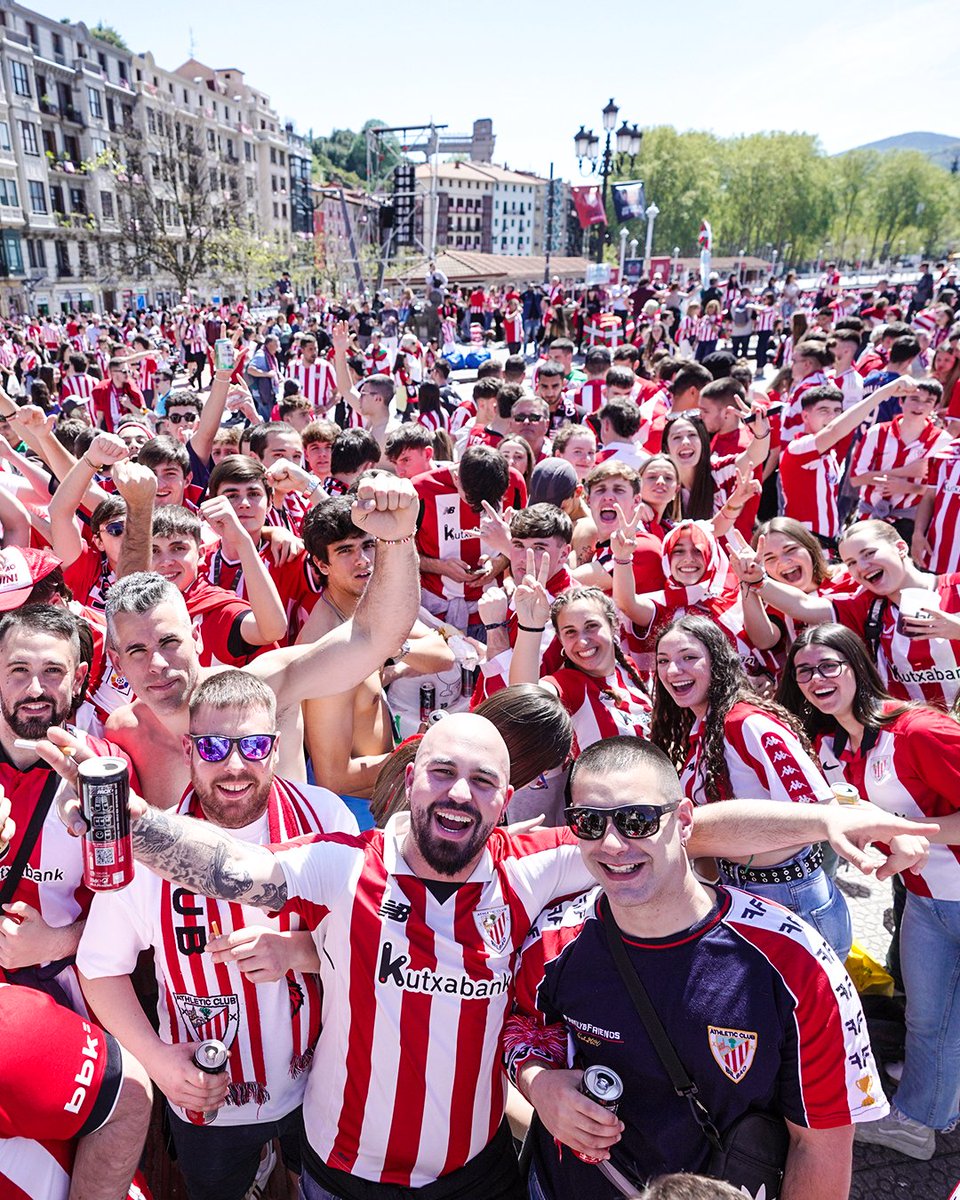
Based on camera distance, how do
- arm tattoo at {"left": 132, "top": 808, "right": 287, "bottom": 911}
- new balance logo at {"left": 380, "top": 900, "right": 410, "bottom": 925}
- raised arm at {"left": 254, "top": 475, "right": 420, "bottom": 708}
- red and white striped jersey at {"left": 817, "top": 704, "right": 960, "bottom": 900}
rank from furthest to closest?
red and white striped jersey at {"left": 817, "top": 704, "right": 960, "bottom": 900} → raised arm at {"left": 254, "top": 475, "right": 420, "bottom": 708} → new balance logo at {"left": 380, "top": 900, "right": 410, "bottom": 925} → arm tattoo at {"left": 132, "top": 808, "right": 287, "bottom": 911}

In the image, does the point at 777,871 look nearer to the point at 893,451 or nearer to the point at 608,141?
the point at 893,451

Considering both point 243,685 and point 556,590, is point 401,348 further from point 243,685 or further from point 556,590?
point 243,685

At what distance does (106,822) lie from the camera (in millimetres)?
1831

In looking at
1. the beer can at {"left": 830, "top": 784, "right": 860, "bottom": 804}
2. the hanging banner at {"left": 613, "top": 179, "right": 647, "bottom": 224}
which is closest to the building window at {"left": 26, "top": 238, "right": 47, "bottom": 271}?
the hanging banner at {"left": 613, "top": 179, "right": 647, "bottom": 224}

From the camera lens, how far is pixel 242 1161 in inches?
94.7

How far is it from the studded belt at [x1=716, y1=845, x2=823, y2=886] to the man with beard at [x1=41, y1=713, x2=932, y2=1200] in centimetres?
50

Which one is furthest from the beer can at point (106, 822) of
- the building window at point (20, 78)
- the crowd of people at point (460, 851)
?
the building window at point (20, 78)

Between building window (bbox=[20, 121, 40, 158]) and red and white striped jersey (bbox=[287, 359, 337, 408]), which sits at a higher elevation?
building window (bbox=[20, 121, 40, 158])

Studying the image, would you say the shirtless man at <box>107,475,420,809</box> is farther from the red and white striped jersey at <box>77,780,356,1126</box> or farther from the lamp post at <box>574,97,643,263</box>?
the lamp post at <box>574,97,643,263</box>

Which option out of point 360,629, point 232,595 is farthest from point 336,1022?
point 232,595

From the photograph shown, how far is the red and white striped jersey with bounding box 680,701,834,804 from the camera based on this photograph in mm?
2622

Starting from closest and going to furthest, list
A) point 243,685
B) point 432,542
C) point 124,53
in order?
point 243,685 → point 432,542 → point 124,53

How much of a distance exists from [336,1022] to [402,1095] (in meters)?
0.24

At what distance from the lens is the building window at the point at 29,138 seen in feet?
169
